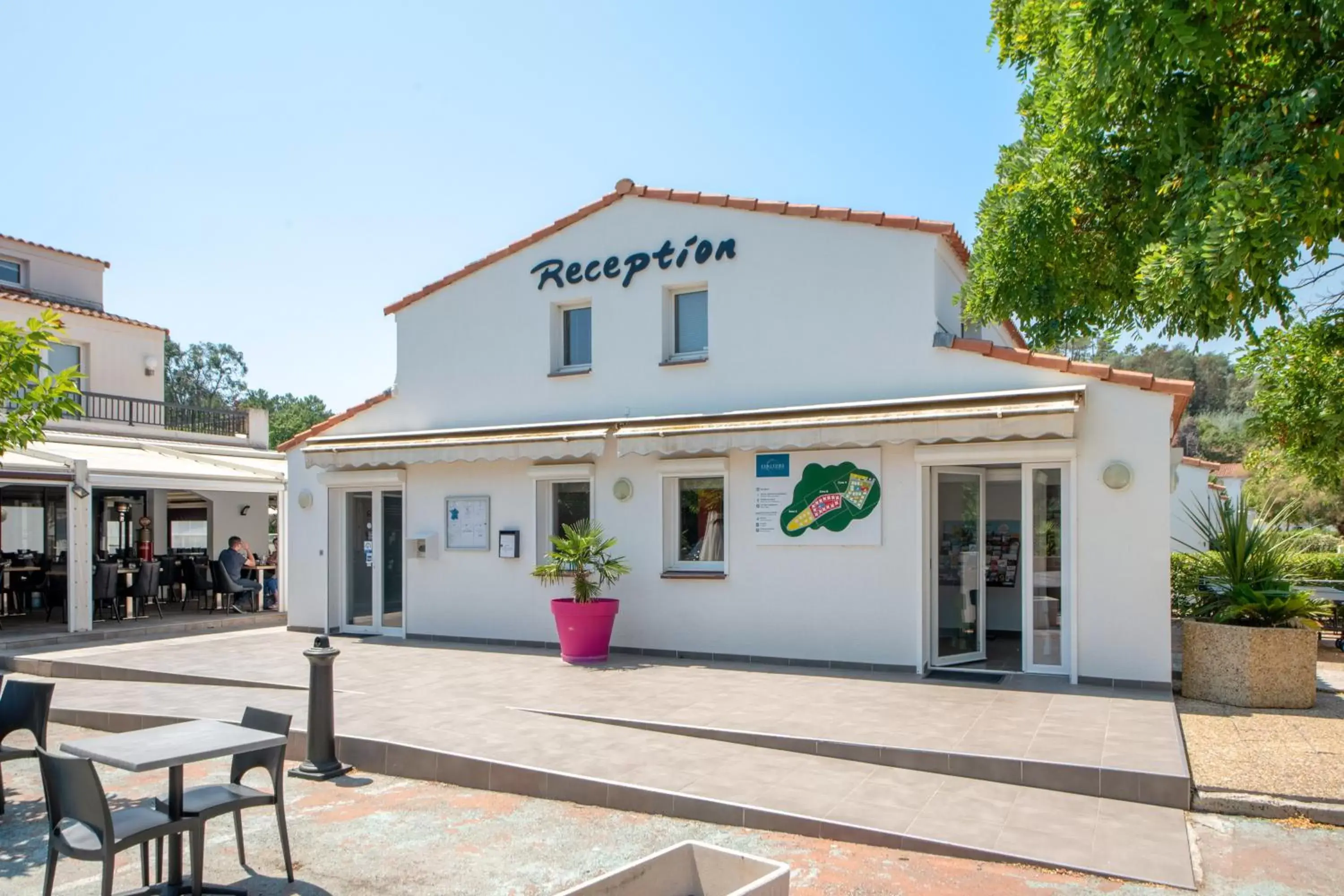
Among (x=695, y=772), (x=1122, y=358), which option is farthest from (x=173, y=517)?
(x=1122, y=358)

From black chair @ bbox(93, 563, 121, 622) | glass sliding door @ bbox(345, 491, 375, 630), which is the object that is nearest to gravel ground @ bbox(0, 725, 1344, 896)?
glass sliding door @ bbox(345, 491, 375, 630)

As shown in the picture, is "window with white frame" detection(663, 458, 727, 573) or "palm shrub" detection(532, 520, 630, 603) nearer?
"palm shrub" detection(532, 520, 630, 603)

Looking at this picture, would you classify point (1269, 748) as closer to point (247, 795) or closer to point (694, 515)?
point (694, 515)

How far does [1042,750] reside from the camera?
7734mm

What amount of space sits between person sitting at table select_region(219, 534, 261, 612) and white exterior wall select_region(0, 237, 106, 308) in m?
12.6

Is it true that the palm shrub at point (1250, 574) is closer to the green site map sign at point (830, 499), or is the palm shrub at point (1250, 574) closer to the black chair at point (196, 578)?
the green site map sign at point (830, 499)

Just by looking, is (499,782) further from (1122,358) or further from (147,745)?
(1122,358)

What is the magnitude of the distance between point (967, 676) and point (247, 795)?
8.27 meters

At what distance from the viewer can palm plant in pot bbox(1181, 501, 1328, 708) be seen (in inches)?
386

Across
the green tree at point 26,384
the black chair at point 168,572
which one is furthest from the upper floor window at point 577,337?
the black chair at point 168,572

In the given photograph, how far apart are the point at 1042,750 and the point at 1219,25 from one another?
553 centimetres

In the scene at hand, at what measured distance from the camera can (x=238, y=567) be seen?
19750 millimetres

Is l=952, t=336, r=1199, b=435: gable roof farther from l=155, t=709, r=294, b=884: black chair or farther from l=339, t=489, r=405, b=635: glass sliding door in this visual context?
l=339, t=489, r=405, b=635: glass sliding door

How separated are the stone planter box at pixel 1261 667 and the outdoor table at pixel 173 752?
9.20 meters
